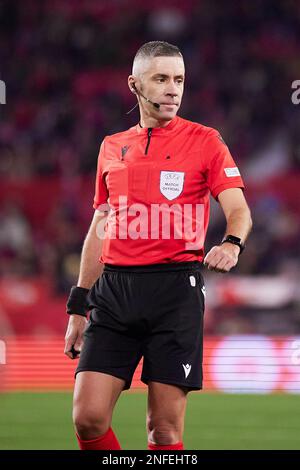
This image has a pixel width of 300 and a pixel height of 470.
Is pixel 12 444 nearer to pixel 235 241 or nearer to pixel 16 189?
pixel 235 241

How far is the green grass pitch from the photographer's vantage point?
7.48m

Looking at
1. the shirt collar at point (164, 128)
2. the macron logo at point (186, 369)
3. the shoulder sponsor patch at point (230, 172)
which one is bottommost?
the macron logo at point (186, 369)

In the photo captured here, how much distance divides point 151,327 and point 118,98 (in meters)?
13.4

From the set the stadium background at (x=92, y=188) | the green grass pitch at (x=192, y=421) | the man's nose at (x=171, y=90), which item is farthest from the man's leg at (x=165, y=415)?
the stadium background at (x=92, y=188)

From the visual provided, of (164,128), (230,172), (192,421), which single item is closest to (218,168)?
(230,172)

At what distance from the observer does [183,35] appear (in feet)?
64.3

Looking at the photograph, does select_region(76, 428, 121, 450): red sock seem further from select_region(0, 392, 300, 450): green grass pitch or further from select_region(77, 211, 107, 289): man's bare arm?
select_region(0, 392, 300, 450): green grass pitch

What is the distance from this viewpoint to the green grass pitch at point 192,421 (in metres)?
7.48

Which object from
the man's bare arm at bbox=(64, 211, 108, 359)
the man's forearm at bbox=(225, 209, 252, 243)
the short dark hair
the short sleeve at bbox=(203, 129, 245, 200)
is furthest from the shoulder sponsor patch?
the man's bare arm at bbox=(64, 211, 108, 359)

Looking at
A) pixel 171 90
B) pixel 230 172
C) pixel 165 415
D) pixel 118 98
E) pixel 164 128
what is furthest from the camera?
pixel 118 98

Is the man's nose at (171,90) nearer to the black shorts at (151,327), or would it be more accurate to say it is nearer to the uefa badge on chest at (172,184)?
the uefa badge on chest at (172,184)

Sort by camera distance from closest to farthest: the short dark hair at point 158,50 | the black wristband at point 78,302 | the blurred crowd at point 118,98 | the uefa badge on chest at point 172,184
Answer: the uefa badge on chest at point 172,184 → the short dark hair at point 158,50 → the black wristband at point 78,302 → the blurred crowd at point 118,98

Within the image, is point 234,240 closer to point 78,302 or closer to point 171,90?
point 171,90

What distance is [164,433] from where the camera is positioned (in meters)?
4.64
